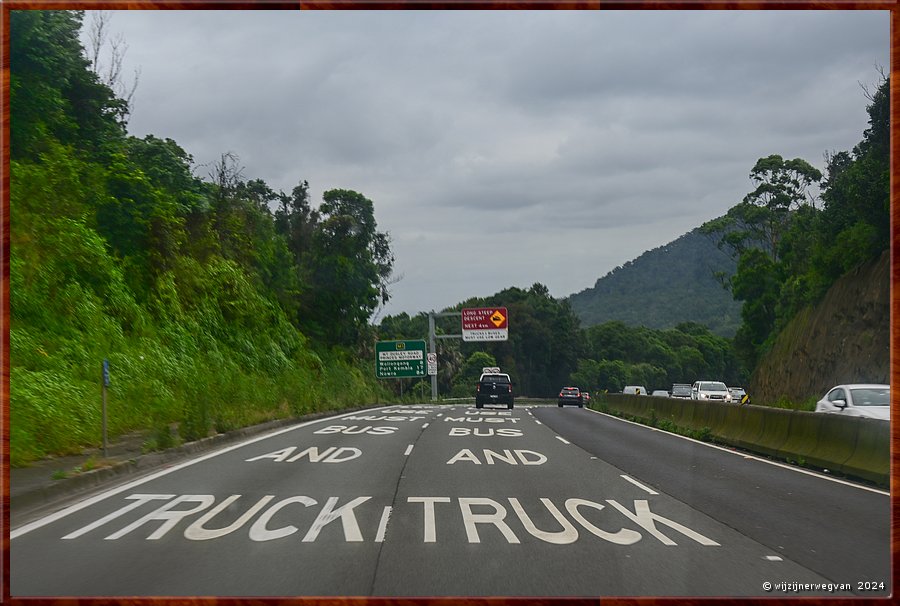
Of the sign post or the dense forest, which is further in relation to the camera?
the sign post

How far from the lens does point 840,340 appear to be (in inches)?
1758

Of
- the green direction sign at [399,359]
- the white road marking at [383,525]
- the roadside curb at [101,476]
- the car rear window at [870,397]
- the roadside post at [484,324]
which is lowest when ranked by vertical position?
the white road marking at [383,525]

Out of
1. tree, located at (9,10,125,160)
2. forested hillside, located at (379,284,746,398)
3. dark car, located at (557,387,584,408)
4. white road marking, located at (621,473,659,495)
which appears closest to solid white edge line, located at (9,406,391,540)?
white road marking, located at (621,473,659,495)

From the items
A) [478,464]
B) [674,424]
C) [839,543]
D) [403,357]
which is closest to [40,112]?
[478,464]

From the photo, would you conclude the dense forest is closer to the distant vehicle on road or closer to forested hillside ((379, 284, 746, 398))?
the distant vehicle on road

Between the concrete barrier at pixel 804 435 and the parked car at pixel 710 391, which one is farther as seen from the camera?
the parked car at pixel 710 391

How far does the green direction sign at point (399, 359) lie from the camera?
189 feet

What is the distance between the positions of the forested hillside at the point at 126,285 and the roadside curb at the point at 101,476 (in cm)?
36

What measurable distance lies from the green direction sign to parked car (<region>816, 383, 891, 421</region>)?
38928mm

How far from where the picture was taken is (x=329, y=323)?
4884 centimetres

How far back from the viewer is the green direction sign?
189ft

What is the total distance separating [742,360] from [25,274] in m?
64.2

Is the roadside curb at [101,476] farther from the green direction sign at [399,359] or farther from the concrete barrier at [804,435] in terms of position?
the green direction sign at [399,359]

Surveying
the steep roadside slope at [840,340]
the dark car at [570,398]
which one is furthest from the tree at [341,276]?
the steep roadside slope at [840,340]
